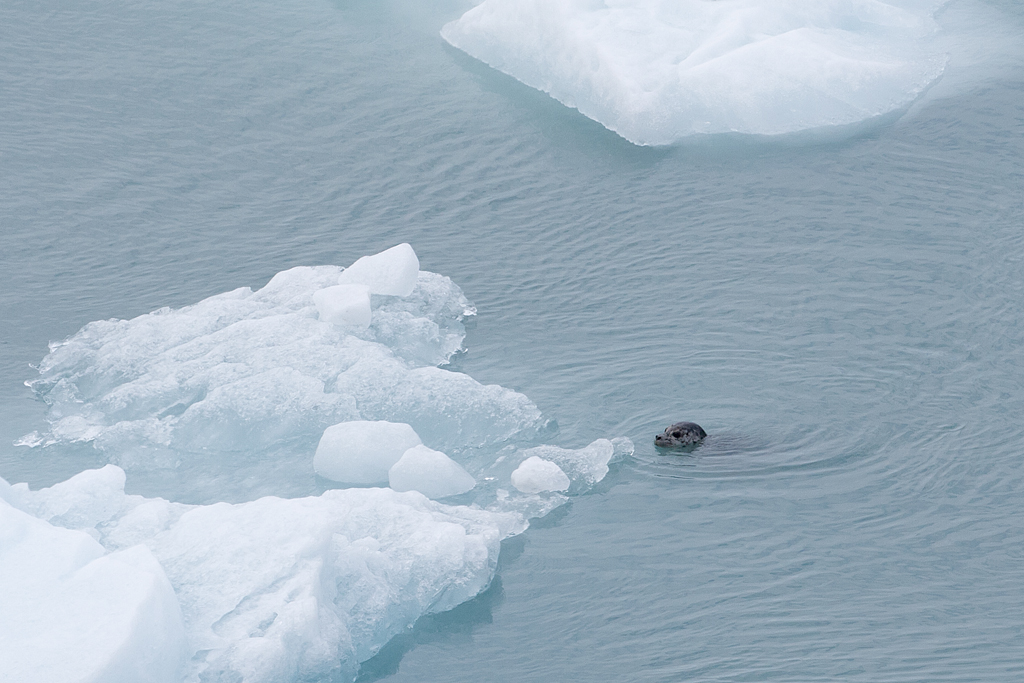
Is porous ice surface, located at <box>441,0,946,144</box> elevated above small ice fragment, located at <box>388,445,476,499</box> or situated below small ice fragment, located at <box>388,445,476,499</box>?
above

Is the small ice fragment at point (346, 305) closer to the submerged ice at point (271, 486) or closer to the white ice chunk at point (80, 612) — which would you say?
the submerged ice at point (271, 486)

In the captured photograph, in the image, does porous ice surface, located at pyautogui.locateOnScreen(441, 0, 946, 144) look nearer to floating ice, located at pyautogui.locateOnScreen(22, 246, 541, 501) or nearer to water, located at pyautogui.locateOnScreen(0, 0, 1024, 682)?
water, located at pyautogui.locateOnScreen(0, 0, 1024, 682)

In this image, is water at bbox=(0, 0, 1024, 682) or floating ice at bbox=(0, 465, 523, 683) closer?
floating ice at bbox=(0, 465, 523, 683)

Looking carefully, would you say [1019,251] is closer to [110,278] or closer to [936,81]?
[936,81]

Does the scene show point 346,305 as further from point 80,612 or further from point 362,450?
point 80,612

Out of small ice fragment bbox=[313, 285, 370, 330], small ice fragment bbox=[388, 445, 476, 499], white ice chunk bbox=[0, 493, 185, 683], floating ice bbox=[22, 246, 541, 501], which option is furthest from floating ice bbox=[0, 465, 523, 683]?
small ice fragment bbox=[313, 285, 370, 330]

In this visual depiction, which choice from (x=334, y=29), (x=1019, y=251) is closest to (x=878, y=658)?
(x=1019, y=251)

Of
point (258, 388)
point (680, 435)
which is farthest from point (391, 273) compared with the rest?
point (680, 435)
